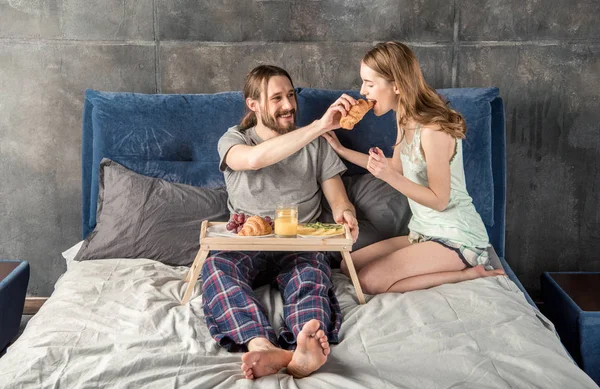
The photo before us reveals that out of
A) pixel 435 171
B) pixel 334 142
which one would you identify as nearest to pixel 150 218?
pixel 334 142

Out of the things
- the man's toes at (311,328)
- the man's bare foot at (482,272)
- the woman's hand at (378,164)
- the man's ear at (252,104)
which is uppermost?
the man's ear at (252,104)

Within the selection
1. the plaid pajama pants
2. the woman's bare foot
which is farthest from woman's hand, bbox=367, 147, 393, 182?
the woman's bare foot

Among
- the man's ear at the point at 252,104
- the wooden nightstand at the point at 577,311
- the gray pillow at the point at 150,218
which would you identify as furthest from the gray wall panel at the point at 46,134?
the wooden nightstand at the point at 577,311

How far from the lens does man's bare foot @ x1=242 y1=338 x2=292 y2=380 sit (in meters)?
Answer: 1.79

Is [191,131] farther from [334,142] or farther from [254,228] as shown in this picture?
[254,228]

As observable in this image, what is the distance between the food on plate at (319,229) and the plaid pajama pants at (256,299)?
10cm

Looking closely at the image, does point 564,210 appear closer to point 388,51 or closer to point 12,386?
point 388,51

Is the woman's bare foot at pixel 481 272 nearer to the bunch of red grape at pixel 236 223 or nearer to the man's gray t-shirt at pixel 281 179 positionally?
the man's gray t-shirt at pixel 281 179

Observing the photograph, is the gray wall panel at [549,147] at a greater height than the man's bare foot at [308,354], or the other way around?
the gray wall panel at [549,147]

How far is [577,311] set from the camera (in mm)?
2650

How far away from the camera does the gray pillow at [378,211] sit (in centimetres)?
279

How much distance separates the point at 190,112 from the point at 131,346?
4.14 feet

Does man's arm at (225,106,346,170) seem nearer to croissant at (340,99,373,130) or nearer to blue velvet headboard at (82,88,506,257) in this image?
croissant at (340,99,373,130)

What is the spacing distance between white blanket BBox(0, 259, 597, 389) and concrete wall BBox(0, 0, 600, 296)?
43.0 inches
